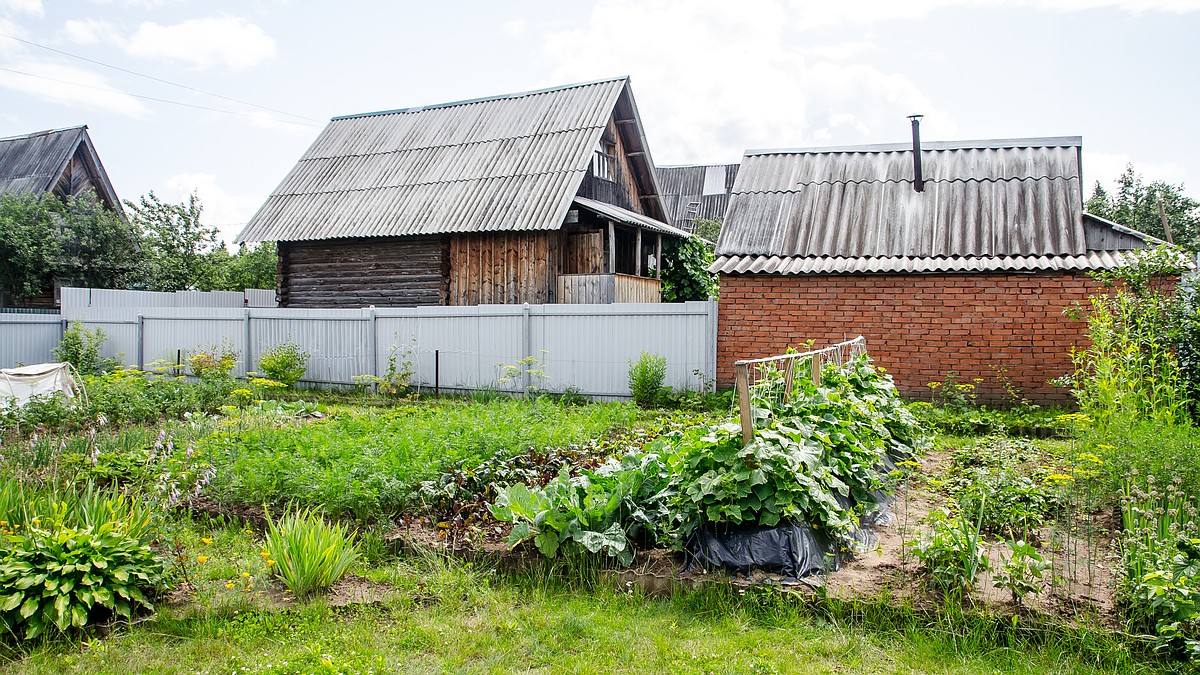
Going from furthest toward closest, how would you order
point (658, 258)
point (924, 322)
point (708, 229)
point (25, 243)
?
point (708, 229)
point (25, 243)
point (658, 258)
point (924, 322)

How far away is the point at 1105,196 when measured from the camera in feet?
91.9

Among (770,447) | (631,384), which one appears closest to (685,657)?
(770,447)

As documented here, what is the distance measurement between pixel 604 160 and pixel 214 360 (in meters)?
9.70

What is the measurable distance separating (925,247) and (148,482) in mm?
9746

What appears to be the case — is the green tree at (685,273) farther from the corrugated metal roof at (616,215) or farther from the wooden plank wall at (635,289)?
the corrugated metal roof at (616,215)

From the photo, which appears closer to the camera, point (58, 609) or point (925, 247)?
point (58, 609)

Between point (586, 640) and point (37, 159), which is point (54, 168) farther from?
point (586, 640)

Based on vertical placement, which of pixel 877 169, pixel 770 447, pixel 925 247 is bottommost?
pixel 770 447

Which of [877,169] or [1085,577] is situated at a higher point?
[877,169]

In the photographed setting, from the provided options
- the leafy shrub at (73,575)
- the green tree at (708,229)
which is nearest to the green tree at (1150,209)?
the green tree at (708,229)

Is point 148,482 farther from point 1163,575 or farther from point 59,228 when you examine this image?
point 59,228

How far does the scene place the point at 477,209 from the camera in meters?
16.4

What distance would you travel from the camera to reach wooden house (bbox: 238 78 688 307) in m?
16.1

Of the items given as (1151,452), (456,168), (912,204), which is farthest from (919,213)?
(456,168)
